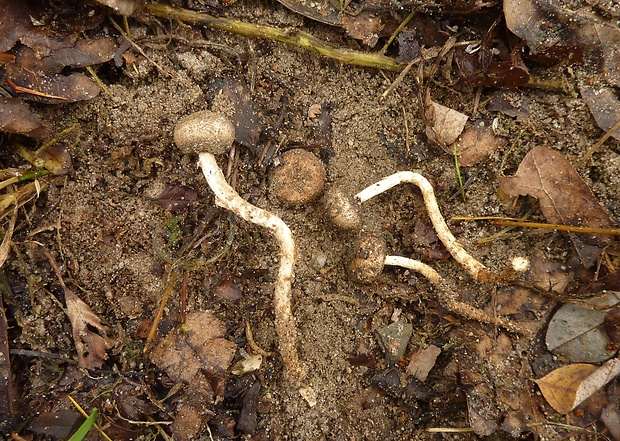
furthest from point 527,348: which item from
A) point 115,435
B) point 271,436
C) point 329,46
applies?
point 115,435

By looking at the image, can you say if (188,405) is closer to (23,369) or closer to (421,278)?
(23,369)

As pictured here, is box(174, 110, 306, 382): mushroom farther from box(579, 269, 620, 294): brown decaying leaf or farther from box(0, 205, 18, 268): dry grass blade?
box(579, 269, 620, 294): brown decaying leaf

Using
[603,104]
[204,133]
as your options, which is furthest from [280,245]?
[603,104]

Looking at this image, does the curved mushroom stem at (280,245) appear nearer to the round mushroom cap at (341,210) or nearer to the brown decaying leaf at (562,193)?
the round mushroom cap at (341,210)

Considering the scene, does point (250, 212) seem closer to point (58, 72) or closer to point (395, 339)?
point (395, 339)

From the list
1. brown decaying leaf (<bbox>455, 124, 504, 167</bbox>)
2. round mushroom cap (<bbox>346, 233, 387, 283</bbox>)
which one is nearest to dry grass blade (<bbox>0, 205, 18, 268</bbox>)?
round mushroom cap (<bbox>346, 233, 387, 283</bbox>)

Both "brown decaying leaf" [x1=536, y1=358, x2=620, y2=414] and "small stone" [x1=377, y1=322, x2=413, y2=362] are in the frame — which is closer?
"brown decaying leaf" [x1=536, y1=358, x2=620, y2=414]
